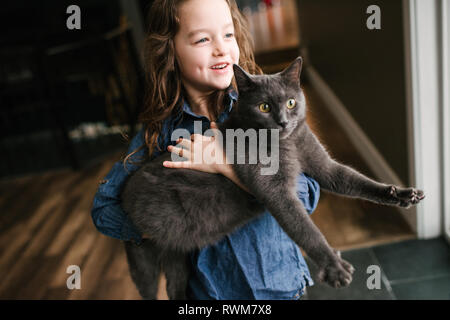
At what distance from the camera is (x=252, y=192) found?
31.2 inches

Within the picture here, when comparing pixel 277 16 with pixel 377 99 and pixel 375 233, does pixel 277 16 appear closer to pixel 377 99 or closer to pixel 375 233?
pixel 377 99

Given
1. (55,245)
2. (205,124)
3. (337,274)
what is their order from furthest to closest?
(55,245) < (205,124) < (337,274)

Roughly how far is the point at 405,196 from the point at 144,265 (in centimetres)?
67

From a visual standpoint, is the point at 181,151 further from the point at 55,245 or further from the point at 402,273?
the point at 55,245

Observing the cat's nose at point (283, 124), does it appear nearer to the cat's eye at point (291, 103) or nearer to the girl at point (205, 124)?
the cat's eye at point (291, 103)

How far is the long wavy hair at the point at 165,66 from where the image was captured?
803 mm

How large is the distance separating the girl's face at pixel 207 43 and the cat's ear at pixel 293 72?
3.9 inches

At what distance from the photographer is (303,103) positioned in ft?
2.48

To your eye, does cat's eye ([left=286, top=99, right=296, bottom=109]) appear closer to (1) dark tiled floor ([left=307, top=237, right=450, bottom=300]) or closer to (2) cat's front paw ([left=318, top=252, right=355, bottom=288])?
(2) cat's front paw ([left=318, top=252, right=355, bottom=288])

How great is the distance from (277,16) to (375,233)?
5.94 meters

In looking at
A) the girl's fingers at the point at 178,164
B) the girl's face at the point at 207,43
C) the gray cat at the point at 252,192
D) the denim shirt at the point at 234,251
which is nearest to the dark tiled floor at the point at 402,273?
the denim shirt at the point at 234,251

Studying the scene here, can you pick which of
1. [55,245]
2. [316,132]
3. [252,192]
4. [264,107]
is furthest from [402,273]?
[55,245]
